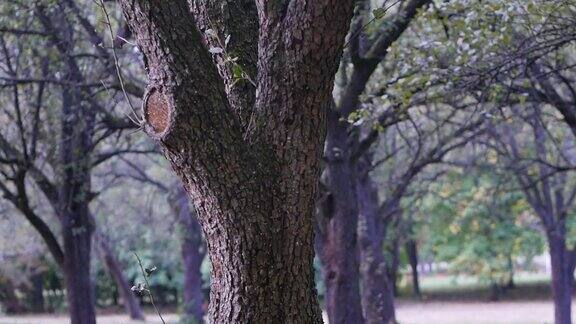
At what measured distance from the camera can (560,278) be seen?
750 inches

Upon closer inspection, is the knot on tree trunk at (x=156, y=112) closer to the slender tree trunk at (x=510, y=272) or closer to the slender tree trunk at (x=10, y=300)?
the slender tree trunk at (x=510, y=272)

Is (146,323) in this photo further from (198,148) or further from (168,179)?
(198,148)

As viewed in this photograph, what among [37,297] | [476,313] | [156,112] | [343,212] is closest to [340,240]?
[343,212]

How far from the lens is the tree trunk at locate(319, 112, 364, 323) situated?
388 inches

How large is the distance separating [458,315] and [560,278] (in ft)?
47.9

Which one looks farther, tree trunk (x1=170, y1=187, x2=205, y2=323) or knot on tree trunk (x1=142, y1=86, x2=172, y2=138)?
tree trunk (x1=170, y1=187, x2=205, y2=323)

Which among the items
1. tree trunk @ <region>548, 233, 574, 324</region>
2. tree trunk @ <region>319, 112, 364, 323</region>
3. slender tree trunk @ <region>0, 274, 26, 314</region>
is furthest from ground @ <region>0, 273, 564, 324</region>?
tree trunk @ <region>319, 112, 364, 323</region>

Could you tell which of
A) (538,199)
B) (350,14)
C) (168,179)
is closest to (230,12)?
(350,14)

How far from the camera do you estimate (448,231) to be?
3625cm

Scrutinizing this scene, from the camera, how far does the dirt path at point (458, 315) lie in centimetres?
2950

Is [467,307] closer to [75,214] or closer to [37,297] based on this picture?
[37,297]

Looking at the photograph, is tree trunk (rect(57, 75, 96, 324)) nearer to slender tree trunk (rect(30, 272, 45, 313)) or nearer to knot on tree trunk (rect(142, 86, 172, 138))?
knot on tree trunk (rect(142, 86, 172, 138))

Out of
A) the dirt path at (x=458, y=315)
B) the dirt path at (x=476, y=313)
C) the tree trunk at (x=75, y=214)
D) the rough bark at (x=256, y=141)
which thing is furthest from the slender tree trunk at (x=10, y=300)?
the rough bark at (x=256, y=141)

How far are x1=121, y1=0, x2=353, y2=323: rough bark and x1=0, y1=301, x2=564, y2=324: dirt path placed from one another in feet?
72.0
